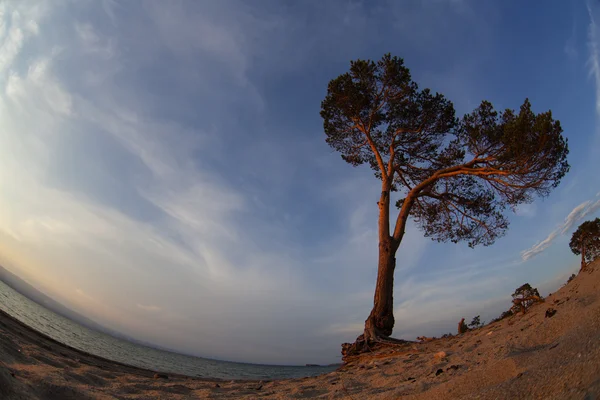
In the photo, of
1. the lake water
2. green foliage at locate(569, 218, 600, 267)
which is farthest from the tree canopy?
green foliage at locate(569, 218, 600, 267)

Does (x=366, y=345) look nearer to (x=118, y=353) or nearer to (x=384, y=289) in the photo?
(x=384, y=289)

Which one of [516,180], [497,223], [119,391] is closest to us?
[119,391]

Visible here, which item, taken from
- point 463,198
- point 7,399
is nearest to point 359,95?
point 463,198

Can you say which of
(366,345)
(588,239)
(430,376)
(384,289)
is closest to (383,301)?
(384,289)

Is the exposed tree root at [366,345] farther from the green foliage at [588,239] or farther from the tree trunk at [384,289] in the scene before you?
the green foliage at [588,239]

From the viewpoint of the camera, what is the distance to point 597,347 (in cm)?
152

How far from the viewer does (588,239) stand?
1783cm

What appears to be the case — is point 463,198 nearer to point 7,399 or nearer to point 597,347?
point 597,347

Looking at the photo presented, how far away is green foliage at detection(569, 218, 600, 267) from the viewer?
1720 cm

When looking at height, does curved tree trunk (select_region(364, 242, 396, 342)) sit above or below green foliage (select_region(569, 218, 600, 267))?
below

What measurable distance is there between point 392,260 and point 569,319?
6.06m

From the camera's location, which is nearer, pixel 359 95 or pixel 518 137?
pixel 518 137

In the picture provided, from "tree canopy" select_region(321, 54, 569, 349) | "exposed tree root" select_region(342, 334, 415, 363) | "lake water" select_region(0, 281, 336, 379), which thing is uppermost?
"tree canopy" select_region(321, 54, 569, 349)

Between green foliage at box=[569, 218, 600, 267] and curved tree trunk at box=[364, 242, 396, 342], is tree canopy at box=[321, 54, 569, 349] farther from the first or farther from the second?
green foliage at box=[569, 218, 600, 267]
